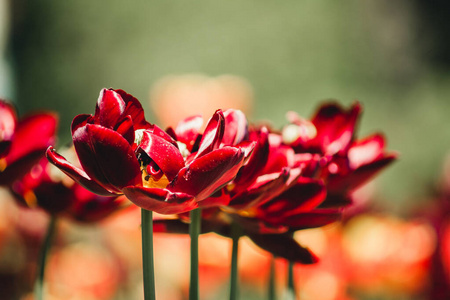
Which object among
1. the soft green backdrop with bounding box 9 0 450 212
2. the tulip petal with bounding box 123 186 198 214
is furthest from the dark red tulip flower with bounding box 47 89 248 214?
the soft green backdrop with bounding box 9 0 450 212

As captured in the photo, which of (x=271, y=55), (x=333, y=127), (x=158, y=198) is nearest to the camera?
(x=158, y=198)

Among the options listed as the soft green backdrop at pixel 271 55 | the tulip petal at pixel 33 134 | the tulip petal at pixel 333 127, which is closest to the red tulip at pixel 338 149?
the tulip petal at pixel 333 127

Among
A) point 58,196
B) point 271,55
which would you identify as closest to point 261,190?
point 58,196

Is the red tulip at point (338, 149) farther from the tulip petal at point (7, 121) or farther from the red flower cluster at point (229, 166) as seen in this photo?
the tulip petal at point (7, 121)

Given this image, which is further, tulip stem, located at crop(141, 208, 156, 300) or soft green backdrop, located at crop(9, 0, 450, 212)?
soft green backdrop, located at crop(9, 0, 450, 212)

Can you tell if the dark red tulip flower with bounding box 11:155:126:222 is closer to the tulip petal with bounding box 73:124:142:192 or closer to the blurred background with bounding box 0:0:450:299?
the tulip petal with bounding box 73:124:142:192

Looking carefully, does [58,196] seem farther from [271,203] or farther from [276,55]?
[276,55]
